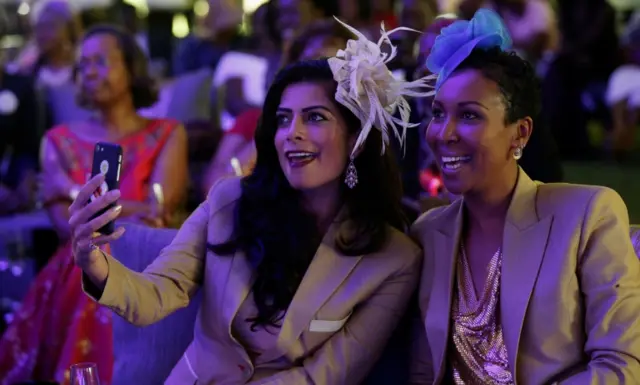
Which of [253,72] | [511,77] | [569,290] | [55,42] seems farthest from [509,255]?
[55,42]

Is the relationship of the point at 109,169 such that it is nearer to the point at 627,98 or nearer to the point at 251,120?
the point at 251,120

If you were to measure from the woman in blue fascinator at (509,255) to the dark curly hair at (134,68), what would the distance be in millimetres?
1998

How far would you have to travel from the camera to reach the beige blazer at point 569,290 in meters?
1.98

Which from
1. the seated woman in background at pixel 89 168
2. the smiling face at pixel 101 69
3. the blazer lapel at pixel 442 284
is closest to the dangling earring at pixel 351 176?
the blazer lapel at pixel 442 284

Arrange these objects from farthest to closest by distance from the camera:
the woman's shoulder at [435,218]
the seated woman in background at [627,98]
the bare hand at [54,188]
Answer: the seated woman in background at [627,98]
the bare hand at [54,188]
the woman's shoulder at [435,218]

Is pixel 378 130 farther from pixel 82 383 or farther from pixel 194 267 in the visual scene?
pixel 82 383

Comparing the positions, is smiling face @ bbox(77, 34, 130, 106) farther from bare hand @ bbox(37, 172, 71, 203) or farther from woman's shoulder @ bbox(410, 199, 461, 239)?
woman's shoulder @ bbox(410, 199, 461, 239)

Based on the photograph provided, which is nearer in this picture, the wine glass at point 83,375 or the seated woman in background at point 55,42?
the wine glass at point 83,375

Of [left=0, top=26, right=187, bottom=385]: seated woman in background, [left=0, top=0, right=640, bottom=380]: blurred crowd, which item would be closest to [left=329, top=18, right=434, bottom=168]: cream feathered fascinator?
[left=0, top=0, right=640, bottom=380]: blurred crowd

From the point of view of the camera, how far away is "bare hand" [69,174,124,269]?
2000 mm

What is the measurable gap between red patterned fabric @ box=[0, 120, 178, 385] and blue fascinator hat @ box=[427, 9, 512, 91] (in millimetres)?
1693

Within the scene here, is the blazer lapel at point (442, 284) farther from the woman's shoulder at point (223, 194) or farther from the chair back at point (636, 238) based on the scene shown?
the woman's shoulder at point (223, 194)

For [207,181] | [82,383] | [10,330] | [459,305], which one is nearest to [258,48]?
[207,181]

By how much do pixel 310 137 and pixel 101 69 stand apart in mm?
1797
